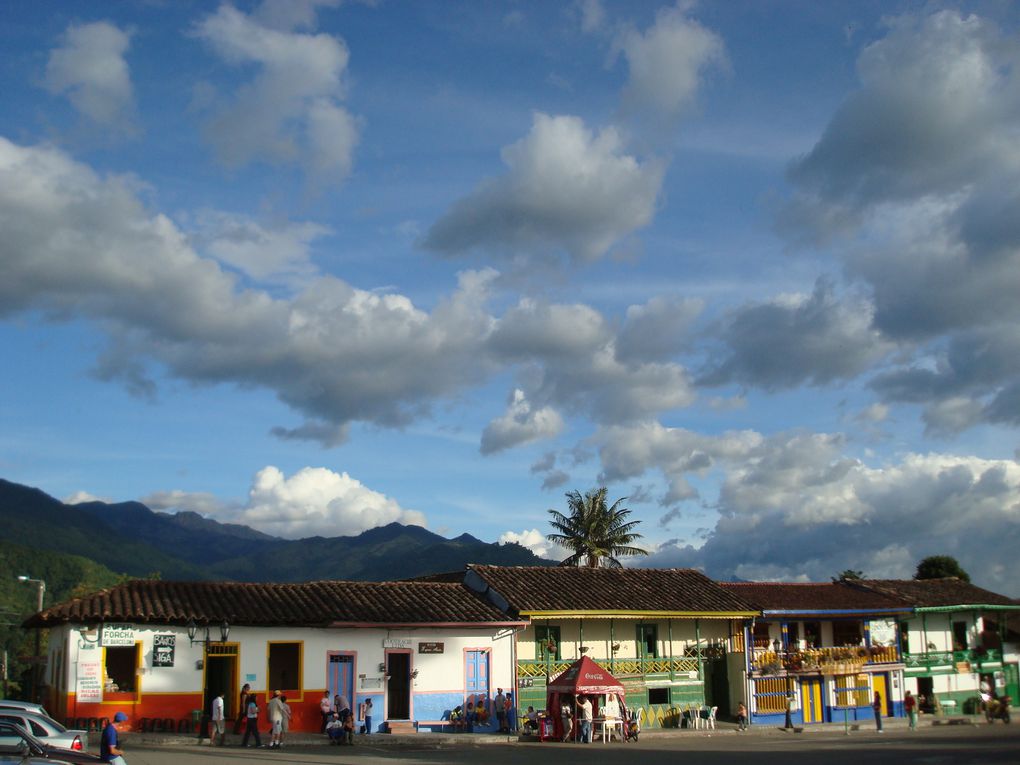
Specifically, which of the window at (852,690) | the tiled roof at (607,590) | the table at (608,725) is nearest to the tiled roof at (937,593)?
the window at (852,690)

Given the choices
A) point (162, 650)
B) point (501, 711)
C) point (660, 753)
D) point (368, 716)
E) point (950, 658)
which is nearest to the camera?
point (660, 753)

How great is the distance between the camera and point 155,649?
100.0 ft

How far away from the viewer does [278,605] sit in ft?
109

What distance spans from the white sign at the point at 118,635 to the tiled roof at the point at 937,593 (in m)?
33.9

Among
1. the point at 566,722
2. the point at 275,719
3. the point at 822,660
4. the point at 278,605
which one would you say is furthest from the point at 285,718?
the point at 822,660

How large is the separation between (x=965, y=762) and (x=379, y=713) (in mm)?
17023

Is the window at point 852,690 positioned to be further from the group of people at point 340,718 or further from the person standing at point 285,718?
the person standing at point 285,718

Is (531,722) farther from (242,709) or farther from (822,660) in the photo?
(822,660)

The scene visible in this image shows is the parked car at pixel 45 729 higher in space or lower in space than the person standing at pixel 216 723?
higher

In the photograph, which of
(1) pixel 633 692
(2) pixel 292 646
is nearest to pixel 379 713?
(2) pixel 292 646

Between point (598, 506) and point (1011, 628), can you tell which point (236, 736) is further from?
point (1011, 628)

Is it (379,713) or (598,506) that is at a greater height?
(598,506)

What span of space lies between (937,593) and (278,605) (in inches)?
1341

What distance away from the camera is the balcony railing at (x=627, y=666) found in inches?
1423
